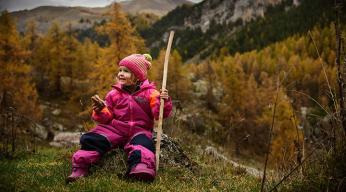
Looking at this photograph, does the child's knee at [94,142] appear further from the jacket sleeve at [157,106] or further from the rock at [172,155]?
the rock at [172,155]

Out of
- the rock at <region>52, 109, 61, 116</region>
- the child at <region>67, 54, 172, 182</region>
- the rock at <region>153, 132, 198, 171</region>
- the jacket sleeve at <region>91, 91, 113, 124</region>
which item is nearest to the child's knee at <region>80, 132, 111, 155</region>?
the child at <region>67, 54, 172, 182</region>

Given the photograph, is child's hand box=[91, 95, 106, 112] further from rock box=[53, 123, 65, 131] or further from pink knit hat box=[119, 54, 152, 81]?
rock box=[53, 123, 65, 131]

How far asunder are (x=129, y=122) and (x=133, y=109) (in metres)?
0.21

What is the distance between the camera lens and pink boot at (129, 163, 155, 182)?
517 centimetres

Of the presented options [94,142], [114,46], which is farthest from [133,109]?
[114,46]

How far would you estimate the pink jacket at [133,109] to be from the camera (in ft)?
19.4

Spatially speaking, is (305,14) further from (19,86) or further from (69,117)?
(19,86)

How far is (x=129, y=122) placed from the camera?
5.97 m

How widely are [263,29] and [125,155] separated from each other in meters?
163

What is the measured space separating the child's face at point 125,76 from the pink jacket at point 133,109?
0.34 ft

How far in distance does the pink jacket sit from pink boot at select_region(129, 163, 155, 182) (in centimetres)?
87

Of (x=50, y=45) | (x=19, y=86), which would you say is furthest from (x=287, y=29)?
(x=19, y=86)

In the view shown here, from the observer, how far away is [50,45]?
52.7m

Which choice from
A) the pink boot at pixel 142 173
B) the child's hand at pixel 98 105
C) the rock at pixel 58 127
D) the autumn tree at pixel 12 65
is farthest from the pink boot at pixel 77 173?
the rock at pixel 58 127
